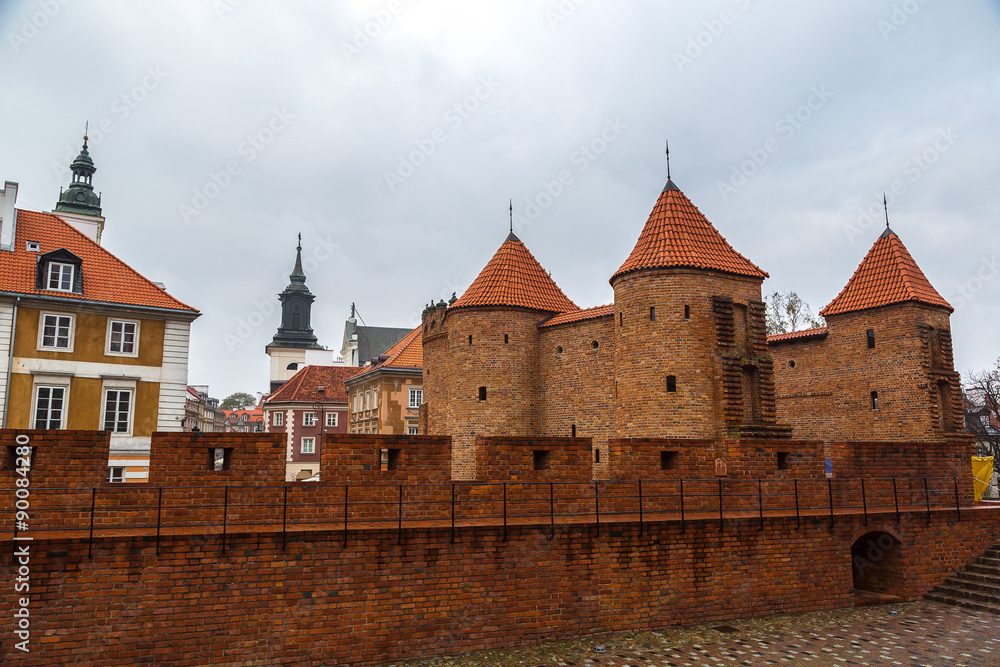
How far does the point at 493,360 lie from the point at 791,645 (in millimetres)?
12625

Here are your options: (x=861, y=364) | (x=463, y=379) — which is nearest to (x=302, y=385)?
(x=463, y=379)

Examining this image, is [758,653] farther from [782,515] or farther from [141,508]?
[141,508]

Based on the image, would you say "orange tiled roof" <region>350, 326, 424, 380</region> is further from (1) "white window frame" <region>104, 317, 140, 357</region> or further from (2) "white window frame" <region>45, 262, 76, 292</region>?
(2) "white window frame" <region>45, 262, 76, 292</region>

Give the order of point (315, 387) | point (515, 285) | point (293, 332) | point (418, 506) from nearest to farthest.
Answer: point (418, 506) < point (515, 285) < point (315, 387) < point (293, 332)

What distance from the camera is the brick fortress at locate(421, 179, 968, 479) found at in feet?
51.9

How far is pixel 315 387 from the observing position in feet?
149

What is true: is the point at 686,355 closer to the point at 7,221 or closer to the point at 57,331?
the point at 57,331

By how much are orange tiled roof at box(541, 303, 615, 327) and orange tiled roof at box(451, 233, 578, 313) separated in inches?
37.4

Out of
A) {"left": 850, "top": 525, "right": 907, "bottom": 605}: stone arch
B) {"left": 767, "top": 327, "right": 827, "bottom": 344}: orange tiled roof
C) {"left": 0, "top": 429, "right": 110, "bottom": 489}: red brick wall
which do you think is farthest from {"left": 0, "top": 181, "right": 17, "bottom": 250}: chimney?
{"left": 767, "top": 327, "right": 827, "bottom": 344}: orange tiled roof

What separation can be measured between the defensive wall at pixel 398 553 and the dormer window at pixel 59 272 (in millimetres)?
11994

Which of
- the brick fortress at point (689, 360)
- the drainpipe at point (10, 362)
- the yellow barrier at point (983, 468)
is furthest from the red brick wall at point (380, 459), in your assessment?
the yellow barrier at point (983, 468)

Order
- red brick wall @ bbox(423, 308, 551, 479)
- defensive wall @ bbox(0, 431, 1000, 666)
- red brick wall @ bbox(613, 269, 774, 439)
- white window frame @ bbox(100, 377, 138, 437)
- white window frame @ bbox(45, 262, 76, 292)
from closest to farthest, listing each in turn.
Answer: defensive wall @ bbox(0, 431, 1000, 666)
red brick wall @ bbox(613, 269, 774, 439)
white window frame @ bbox(100, 377, 138, 437)
white window frame @ bbox(45, 262, 76, 292)
red brick wall @ bbox(423, 308, 551, 479)

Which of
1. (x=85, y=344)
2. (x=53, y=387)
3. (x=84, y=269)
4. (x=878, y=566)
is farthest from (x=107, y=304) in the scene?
(x=878, y=566)

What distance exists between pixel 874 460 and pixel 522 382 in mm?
9917
